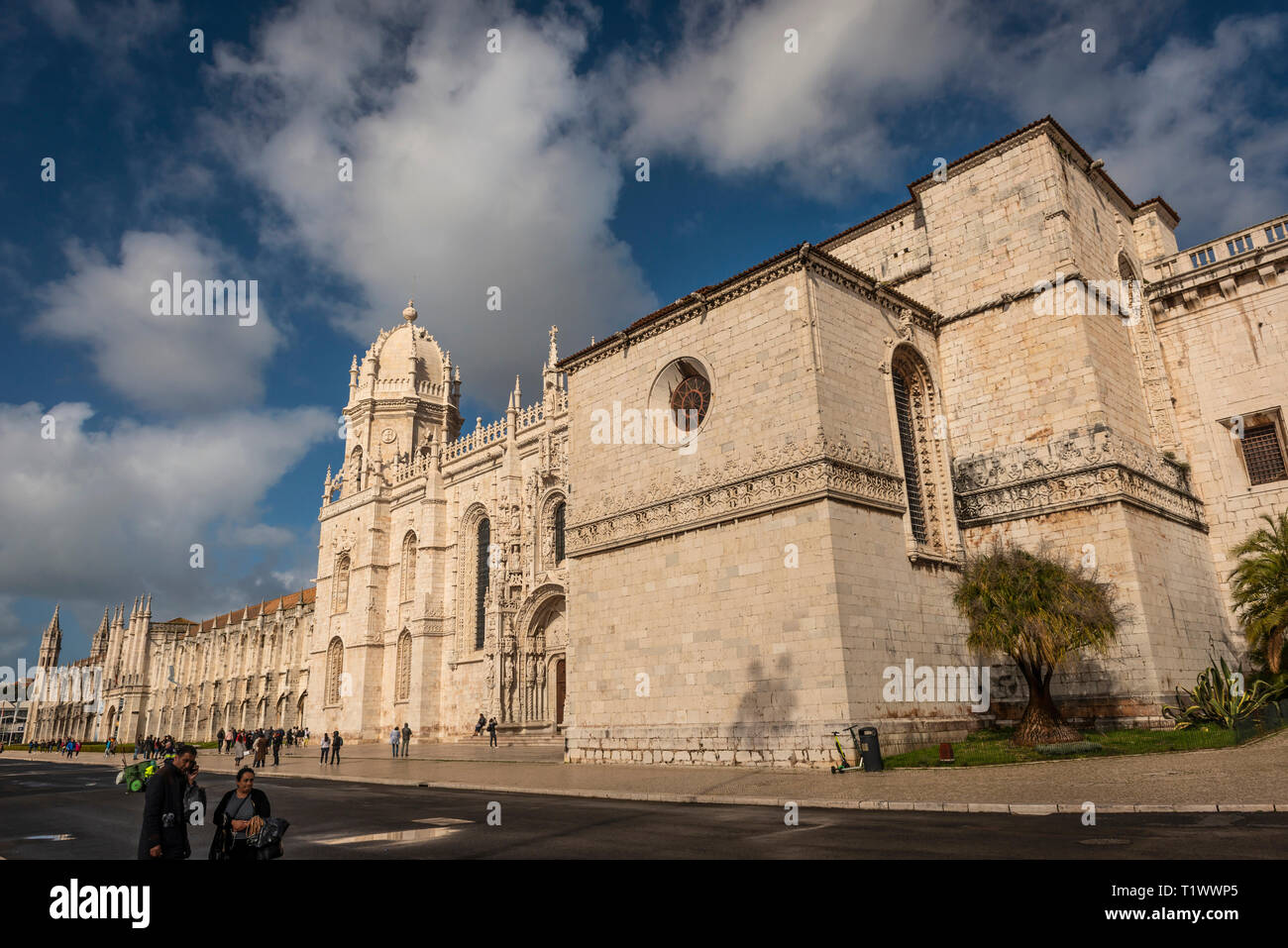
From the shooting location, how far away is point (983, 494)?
20984 mm

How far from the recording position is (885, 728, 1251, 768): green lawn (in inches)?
579

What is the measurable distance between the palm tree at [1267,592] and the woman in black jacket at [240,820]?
20113mm

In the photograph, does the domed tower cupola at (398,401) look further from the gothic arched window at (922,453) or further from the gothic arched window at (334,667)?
the gothic arched window at (922,453)

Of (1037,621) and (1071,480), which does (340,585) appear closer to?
(1071,480)

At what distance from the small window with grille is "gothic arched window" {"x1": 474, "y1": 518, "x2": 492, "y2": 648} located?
31393mm

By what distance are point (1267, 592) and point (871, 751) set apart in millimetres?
10516

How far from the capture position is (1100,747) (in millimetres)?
14898

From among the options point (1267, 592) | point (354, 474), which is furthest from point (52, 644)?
point (1267, 592)

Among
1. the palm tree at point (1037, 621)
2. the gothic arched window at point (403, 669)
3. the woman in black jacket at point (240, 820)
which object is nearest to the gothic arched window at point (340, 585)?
the gothic arched window at point (403, 669)

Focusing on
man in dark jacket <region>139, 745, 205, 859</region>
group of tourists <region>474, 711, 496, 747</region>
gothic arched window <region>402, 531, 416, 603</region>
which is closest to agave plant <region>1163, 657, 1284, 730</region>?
man in dark jacket <region>139, 745, 205, 859</region>

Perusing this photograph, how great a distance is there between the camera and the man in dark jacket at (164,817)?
19.7ft

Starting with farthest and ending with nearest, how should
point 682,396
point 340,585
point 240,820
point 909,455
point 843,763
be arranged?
point 340,585 < point 682,396 < point 909,455 < point 843,763 < point 240,820

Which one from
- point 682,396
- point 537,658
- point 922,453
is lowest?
point 537,658
